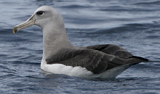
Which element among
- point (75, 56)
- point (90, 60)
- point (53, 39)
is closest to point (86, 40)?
point (53, 39)

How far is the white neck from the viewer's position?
941cm

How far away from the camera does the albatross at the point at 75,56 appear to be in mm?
8461

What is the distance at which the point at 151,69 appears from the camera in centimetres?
998

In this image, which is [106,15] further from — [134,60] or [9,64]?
[134,60]

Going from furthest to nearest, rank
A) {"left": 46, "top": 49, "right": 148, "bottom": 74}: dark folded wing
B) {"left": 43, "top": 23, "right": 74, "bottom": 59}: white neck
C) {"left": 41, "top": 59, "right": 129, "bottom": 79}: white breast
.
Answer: {"left": 43, "top": 23, "right": 74, "bottom": 59}: white neck
{"left": 41, "top": 59, "right": 129, "bottom": 79}: white breast
{"left": 46, "top": 49, "right": 148, "bottom": 74}: dark folded wing

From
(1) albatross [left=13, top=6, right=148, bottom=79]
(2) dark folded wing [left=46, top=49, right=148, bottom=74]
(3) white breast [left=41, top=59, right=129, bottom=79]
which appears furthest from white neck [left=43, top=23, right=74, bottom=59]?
(3) white breast [left=41, top=59, right=129, bottom=79]

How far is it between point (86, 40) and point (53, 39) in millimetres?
3749

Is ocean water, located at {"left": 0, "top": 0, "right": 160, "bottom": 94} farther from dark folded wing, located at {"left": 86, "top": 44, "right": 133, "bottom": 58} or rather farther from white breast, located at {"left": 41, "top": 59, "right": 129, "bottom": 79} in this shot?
dark folded wing, located at {"left": 86, "top": 44, "right": 133, "bottom": 58}

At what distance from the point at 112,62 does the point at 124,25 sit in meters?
6.86

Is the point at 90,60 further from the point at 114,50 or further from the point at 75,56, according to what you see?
the point at 114,50

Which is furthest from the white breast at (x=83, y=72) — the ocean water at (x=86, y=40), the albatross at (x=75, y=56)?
the ocean water at (x=86, y=40)

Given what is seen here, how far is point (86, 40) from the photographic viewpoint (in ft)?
43.3

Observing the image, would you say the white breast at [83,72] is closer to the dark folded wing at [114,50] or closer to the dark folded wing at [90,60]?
the dark folded wing at [90,60]

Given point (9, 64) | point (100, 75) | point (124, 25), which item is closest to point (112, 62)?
point (100, 75)
